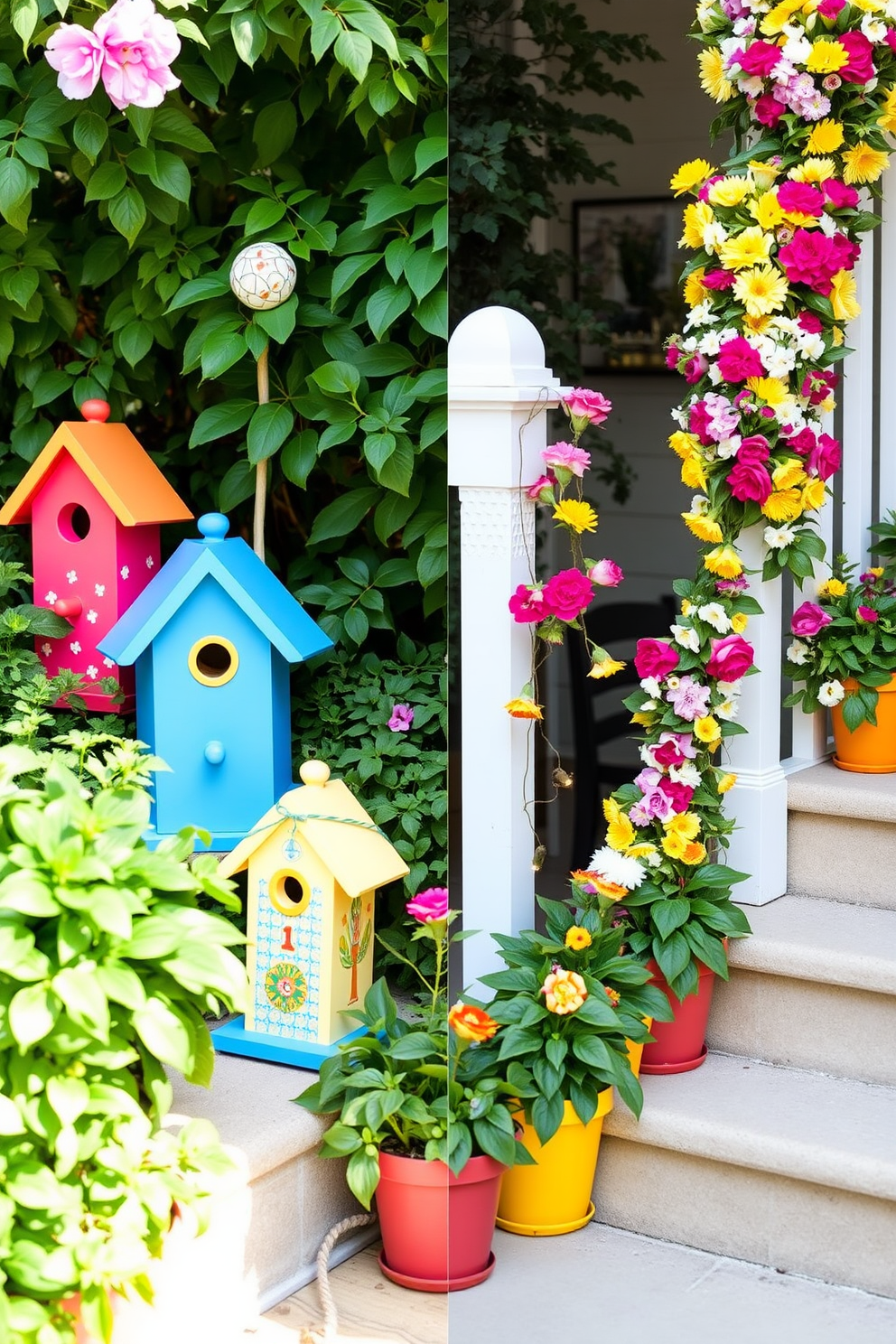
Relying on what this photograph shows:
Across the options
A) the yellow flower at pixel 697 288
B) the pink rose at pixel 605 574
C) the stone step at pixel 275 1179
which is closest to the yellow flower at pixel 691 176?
the yellow flower at pixel 697 288

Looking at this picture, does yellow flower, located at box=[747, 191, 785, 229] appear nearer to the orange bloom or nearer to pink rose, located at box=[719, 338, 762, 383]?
pink rose, located at box=[719, 338, 762, 383]

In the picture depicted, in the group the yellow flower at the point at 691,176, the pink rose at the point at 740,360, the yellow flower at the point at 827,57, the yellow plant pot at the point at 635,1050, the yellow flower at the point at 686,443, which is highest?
the yellow flower at the point at 827,57

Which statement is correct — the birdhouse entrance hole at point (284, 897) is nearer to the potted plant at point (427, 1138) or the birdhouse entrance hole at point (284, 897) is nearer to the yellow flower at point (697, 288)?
the potted plant at point (427, 1138)

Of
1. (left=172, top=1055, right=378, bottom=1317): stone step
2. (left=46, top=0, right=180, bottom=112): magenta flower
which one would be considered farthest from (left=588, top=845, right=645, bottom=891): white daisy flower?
(left=46, top=0, right=180, bottom=112): magenta flower

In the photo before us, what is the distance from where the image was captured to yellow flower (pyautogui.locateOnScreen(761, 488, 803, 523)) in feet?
6.52

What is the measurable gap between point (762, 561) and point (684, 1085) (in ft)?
A: 2.36

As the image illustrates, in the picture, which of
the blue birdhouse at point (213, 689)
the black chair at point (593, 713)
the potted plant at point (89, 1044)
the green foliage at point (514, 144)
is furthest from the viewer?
the black chair at point (593, 713)

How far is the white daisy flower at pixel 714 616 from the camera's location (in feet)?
6.38

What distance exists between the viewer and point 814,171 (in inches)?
76.3

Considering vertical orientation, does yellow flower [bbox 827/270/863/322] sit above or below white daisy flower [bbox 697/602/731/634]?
above

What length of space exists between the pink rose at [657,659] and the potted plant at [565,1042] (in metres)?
0.29

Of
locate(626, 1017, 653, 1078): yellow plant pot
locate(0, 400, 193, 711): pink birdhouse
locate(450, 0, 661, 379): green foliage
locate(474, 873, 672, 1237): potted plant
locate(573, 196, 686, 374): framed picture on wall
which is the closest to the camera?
locate(474, 873, 672, 1237): potted plant

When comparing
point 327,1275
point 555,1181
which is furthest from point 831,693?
point 327,1275

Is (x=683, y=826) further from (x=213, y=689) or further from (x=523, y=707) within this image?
(x=213, y=689)
